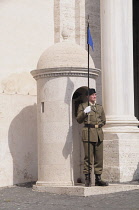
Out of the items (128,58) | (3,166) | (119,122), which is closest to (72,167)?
(3,166)

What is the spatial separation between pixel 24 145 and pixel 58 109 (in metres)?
2.38

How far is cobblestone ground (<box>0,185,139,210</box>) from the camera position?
34.8ft

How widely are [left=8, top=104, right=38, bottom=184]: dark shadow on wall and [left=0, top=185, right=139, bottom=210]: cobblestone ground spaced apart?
1869mm

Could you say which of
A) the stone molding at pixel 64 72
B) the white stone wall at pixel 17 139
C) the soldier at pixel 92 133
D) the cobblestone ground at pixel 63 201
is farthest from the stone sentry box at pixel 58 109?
the white stone wall at pixel 17 139

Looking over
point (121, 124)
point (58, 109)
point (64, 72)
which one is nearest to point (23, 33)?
point (121, 124)

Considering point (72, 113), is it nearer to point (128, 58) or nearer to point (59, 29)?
point (128, 58)

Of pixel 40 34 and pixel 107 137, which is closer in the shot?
pixel 107 137

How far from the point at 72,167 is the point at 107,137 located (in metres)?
2.95

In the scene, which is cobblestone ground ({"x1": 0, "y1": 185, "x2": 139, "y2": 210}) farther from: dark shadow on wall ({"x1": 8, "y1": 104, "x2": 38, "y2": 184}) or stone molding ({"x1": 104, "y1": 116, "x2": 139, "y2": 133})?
stone molding ({"x1": 104, "y1": 116, "x2": 139, "y2": 133})

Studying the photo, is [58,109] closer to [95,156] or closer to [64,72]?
[64,72]

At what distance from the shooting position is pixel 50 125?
44.8 feet

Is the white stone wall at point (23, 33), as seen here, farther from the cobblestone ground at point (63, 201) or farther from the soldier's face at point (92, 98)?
the cobblestone ground at point (63, 201)

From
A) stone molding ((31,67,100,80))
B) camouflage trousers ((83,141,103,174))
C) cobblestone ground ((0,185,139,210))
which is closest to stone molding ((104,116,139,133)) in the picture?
stone molding ((31,67,100,80))

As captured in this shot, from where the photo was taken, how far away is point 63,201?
11.6 m
